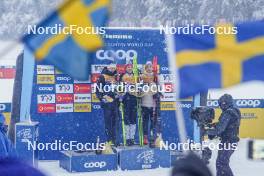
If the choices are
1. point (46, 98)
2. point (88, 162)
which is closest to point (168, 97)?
point (88, 162)

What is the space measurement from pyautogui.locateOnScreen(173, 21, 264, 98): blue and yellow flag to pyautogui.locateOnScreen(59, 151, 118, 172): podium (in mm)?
6595

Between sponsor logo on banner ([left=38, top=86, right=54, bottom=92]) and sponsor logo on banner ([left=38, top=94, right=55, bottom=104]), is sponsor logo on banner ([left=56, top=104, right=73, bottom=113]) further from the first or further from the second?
sponsor logo on banner ([left=38, top=86, right=54, bottom=92])

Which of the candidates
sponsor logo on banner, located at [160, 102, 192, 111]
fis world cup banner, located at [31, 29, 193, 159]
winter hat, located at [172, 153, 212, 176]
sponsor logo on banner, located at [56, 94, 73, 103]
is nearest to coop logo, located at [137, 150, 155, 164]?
fis world cup banner, located at [31, 29, 193, 159]


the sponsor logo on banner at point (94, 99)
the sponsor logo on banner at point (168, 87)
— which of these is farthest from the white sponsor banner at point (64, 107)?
the sponsor logo on banner at point (168, 87)

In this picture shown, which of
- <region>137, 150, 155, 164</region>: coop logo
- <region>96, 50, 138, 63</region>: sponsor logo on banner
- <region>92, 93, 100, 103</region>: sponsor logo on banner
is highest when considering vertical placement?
<region>96, 50, 138, 63</region>: sponsor logo on banner

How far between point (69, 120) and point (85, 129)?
37 cm

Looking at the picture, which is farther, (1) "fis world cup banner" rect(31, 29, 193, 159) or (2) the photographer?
(1) "fis world cup banner" rect(31, 29, 193, 159)

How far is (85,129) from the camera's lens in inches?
460

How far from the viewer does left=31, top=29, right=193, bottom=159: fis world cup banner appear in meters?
11.4

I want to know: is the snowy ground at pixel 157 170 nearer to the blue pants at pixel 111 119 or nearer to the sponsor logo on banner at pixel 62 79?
the blue pants at pixel 111 119

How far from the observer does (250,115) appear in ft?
47.7

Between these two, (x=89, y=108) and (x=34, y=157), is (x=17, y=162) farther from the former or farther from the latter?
(x=89, y=108)

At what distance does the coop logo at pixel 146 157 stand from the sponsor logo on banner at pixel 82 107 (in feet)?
4.67

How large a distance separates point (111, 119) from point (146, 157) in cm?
103
